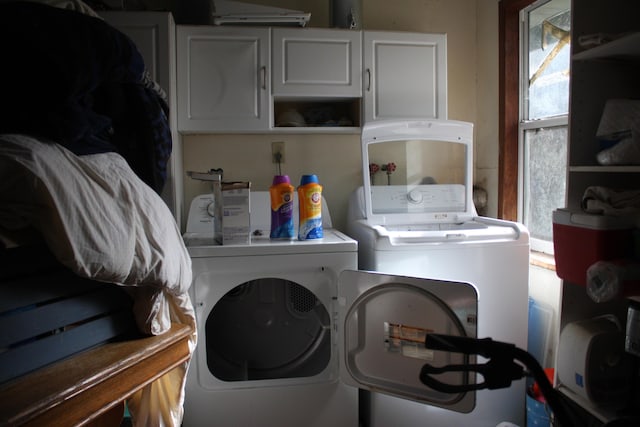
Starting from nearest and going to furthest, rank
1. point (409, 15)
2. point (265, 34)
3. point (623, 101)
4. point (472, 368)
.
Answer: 1. point (472, 368)
2. point (623, 101)
3. point (265, 34)
4. point (409, 15)

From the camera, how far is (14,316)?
0.74 meters

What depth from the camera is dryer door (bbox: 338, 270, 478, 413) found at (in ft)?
5.15

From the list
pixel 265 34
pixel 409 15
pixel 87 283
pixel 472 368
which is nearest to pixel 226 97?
pixel 265 34

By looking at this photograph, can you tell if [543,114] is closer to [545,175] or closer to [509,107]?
[509,107]

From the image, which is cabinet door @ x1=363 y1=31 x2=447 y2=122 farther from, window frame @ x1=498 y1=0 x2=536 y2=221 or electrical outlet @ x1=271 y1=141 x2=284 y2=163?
electrical outlet @ x1=271 y1=141 x2=284 y2=163

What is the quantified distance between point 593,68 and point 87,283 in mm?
1707

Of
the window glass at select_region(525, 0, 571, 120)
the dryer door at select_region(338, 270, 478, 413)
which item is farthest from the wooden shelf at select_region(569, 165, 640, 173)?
the window glass at select_region(525, 0, 571, 120)

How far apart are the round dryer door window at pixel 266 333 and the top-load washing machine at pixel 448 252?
322 mm

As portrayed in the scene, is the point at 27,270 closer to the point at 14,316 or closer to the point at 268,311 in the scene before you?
the point at 14,316

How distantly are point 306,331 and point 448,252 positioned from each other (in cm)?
72

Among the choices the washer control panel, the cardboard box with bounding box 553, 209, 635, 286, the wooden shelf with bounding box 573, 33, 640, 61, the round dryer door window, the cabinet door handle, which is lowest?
the round dryer door window

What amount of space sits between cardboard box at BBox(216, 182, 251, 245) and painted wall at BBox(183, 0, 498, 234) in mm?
708

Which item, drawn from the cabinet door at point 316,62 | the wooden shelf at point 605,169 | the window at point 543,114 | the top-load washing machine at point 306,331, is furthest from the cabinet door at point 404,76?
the wooden shelf at point 605,169

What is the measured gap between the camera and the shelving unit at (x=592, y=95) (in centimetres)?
154
